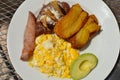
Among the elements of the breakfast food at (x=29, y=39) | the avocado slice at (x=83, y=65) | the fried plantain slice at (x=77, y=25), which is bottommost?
the avocado slice at (x=83, y=65)

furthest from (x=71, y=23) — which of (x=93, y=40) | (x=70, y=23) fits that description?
(x=93, y=40)

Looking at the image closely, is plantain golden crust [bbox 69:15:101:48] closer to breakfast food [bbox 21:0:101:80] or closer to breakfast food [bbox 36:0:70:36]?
breakfast food [bbox 21:0:101:80]

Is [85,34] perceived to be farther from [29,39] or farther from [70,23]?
[29,39]

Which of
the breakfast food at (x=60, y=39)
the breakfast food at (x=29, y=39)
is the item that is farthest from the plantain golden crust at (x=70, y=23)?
the breakfast food at (x=29, y=39)

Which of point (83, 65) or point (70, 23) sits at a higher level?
point (70, 23)

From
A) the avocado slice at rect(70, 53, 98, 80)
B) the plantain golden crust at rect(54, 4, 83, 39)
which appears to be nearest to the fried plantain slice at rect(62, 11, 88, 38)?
the plantain golden crust at rect(54, 4, 83, 39)

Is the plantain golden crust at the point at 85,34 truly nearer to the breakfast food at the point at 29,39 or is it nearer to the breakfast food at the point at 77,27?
the breakfast food at the point at 77,27

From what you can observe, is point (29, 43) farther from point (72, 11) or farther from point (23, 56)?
point (72, 11)
